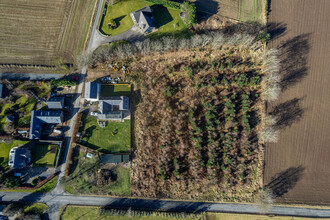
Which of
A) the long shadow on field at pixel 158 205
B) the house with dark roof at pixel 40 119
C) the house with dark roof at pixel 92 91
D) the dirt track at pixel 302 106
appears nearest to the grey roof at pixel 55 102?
the house with dark roof at pixel 40 119

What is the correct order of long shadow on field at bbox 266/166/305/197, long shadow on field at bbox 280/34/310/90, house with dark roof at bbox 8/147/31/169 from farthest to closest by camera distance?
long shadow on field at bbox 280/34/310/90 < long shadow on field at bbox 266/166/305/197 < house with dark roof at bbox 8/147/31/169

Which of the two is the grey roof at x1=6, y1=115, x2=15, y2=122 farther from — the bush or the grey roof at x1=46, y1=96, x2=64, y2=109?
the bush

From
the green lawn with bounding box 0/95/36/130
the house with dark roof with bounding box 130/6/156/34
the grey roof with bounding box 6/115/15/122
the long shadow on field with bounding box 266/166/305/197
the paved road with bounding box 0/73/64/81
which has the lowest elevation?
the long shadow on field with bounding box 266/166/305/197

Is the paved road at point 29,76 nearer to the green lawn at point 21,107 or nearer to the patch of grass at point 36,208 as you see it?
the green lawn at point 21,107

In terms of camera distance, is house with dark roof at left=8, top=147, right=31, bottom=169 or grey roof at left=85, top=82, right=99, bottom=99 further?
grey roof at left=85, top=82, right=99, bottom=99

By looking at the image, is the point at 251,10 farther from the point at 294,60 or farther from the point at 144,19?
the point at 144,19

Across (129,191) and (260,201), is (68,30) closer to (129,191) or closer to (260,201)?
(129,191)

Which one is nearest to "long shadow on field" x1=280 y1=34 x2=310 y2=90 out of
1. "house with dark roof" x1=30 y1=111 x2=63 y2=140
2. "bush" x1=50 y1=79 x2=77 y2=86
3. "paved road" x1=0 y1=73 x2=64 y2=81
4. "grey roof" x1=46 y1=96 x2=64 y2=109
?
"bush" x1=50 y1=79 x2=77 y2=86
